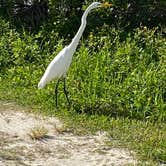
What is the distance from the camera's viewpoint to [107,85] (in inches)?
286

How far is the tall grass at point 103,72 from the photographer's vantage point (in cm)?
696

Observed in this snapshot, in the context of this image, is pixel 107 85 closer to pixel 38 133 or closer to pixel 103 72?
pixel 103 72

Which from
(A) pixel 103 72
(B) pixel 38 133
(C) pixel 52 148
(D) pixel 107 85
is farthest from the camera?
(A) pixel 103 72

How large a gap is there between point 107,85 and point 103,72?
0.35 m

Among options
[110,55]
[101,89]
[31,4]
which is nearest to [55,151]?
[101,89]

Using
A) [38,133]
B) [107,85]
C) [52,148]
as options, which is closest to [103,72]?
[107,85]

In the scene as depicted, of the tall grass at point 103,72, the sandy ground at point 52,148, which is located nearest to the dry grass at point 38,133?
the sandy ground at point 52,148

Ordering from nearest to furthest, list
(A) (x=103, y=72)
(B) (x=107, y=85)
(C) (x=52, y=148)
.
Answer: (C) (x=52, y=148) < (B) (x=107, y=85) < (A) (x=103, y=72)

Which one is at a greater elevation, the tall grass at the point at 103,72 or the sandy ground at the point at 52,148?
the tall grass at the point at 103,72

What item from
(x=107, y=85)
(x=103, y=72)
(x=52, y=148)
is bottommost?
(x=52, y=148)

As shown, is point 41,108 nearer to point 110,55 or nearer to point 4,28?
point 110,55

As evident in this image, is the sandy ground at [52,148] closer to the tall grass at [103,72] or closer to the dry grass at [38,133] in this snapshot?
the dry grass at [38,133]

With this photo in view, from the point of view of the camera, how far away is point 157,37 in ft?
28.3

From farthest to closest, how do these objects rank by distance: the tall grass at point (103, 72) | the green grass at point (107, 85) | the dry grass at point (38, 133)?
the tall grass at point (103, 72) → the green grass at point (107, 85) → the dry grass at point (38, 133)
